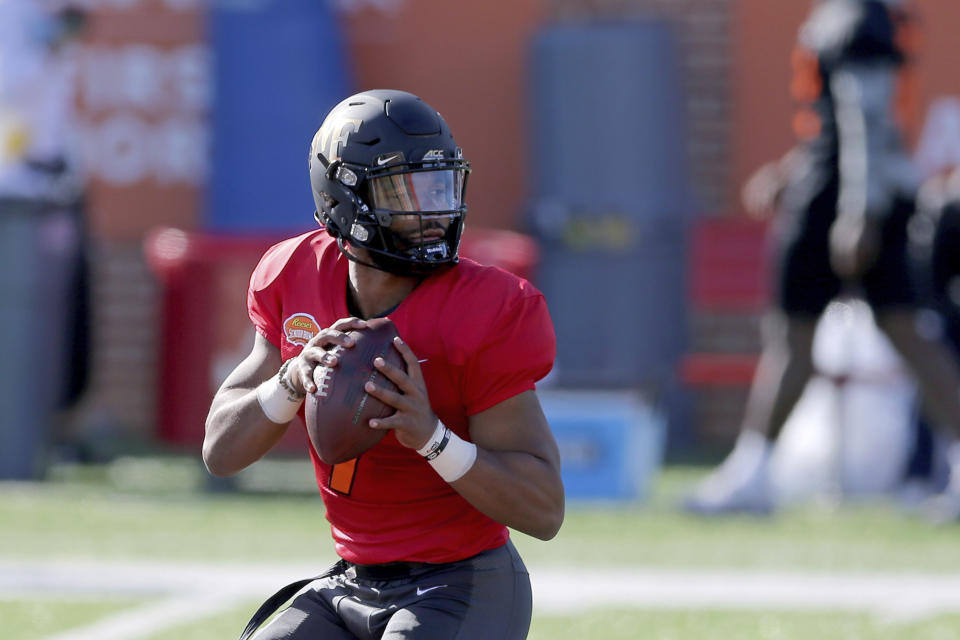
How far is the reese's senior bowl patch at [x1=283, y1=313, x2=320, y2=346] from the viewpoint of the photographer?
10.1 ft

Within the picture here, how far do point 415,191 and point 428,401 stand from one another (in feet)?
1.34

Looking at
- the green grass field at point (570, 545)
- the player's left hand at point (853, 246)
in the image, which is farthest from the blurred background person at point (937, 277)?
the player's left hand at point (853, 246)

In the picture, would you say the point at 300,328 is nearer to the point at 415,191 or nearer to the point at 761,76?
the point at 415,191

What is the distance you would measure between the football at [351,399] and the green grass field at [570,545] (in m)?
1.98

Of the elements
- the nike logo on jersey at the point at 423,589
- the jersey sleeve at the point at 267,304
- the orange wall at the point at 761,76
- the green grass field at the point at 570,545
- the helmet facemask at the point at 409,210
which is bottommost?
the green grass field at the point at 570,545

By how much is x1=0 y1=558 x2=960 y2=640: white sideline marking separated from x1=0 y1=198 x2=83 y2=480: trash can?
2134 mm

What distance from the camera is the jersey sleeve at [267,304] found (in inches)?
126

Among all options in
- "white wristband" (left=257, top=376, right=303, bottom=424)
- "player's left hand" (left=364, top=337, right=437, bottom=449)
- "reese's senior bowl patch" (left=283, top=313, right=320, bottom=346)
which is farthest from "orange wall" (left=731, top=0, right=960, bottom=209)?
"player's left hand" (left=364, top=337, right=437, bottom=449)

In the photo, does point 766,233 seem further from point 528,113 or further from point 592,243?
point 528,113

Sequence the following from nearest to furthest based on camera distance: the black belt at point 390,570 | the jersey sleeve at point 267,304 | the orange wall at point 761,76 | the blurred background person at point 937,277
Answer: the black belt at point 390,570
the jersey sleeve at point 267,304
the blurred background person at point 937,277
the orange wall at point 761,76

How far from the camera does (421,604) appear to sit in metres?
2.98

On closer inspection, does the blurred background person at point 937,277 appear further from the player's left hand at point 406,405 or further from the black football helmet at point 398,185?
the player's left hand at point 406,405

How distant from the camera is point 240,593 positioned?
5.24 m

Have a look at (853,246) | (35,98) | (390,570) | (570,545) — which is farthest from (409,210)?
(35,98)
